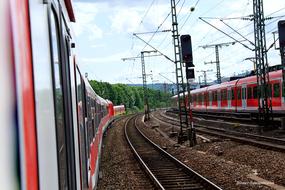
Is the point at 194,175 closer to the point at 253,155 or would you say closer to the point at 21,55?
the point at 253,155

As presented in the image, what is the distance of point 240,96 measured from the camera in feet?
124

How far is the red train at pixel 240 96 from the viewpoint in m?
29.2

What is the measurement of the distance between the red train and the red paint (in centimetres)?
2773

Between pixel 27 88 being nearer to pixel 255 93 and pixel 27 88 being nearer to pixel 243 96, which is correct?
pixel 255 93

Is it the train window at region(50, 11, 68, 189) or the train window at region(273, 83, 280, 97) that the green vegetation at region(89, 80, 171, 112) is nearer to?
the train window at region(273, 83, 280, 97)

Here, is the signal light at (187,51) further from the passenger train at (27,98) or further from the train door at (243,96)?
the passenger train at (27,98)

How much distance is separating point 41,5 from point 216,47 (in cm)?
5845

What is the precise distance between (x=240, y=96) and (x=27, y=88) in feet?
121

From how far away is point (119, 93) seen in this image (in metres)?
139

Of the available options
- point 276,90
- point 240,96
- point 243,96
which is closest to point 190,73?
point 276,90

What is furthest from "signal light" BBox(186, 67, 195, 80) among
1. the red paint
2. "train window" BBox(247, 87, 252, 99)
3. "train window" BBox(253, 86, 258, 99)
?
the red paint

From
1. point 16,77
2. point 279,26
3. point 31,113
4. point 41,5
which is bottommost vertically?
point 31,113

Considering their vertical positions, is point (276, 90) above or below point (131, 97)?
below

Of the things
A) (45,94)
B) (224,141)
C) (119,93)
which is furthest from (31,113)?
(119,93)
